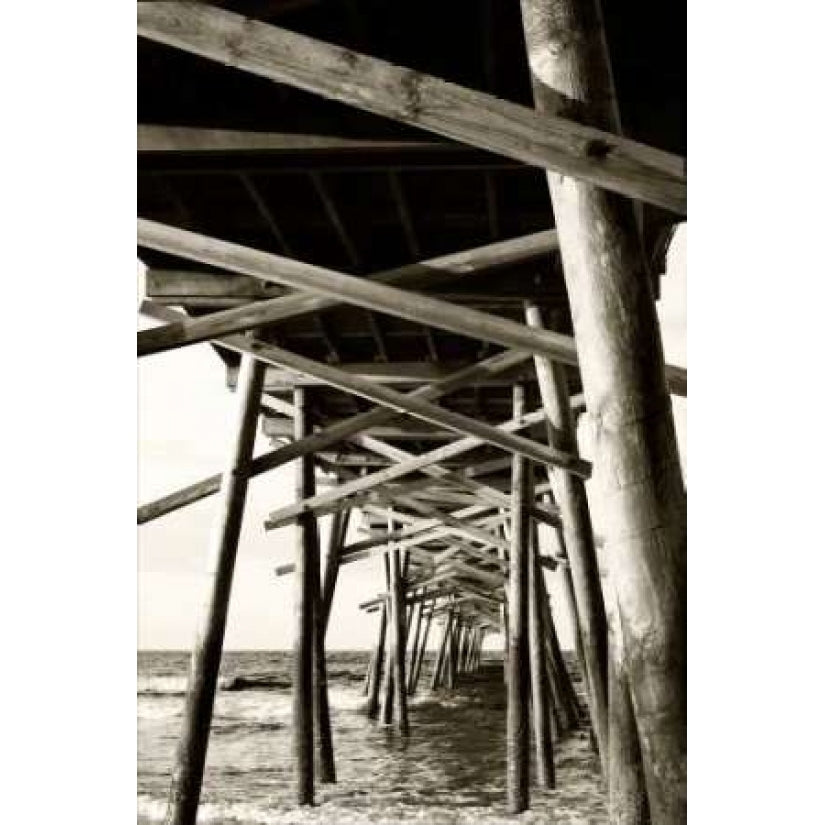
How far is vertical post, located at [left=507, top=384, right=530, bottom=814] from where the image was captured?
23.1ft

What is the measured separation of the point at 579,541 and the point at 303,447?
1.74 m

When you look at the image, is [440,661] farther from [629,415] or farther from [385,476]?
[629,415]

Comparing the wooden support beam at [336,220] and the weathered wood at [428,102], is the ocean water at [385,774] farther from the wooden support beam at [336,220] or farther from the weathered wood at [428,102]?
the weathered wood at [428,102]

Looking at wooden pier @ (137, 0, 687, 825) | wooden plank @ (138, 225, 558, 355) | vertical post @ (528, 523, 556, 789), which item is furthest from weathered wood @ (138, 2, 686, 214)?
vertical post @ (528, 523, 556, 789)

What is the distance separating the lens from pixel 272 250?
18.6 feet

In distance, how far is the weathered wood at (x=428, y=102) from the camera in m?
1.95

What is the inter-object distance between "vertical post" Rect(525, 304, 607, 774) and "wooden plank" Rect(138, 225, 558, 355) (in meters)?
1.30

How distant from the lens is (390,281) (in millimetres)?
4793

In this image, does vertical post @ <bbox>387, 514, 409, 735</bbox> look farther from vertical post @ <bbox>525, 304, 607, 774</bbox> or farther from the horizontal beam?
the horizontal beam

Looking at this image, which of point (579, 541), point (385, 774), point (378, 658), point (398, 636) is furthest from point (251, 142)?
point (378, 658)

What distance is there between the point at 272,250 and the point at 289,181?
2.19ft

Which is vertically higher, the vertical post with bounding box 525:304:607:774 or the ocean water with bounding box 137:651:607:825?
the vertical post with bounding box 525:304:607:774
